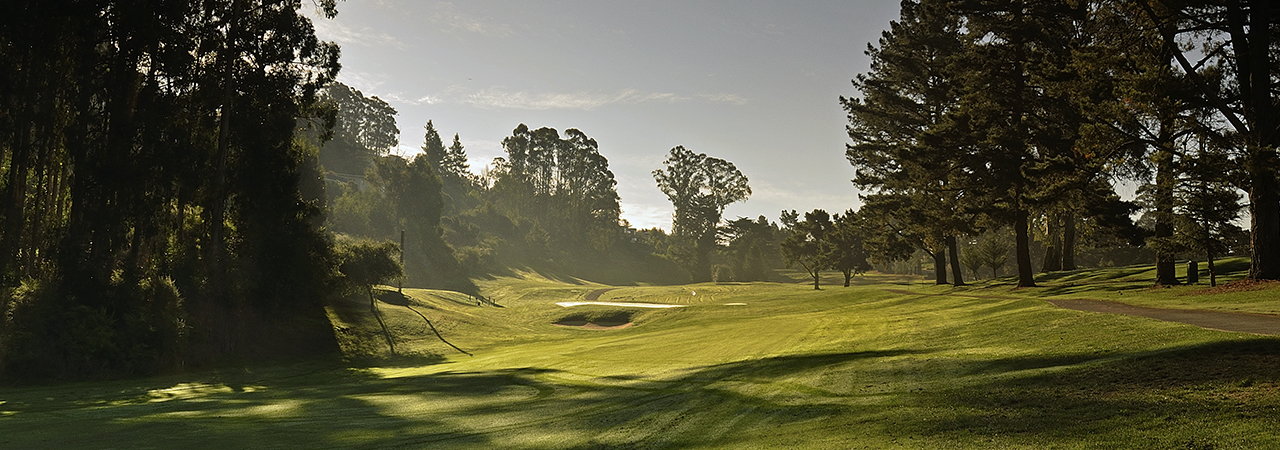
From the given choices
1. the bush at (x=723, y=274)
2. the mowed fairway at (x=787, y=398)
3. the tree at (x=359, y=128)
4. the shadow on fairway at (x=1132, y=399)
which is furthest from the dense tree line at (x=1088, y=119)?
the tree at (x=359, y=128)

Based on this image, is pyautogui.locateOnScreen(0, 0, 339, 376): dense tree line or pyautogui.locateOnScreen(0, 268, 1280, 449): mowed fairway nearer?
pyautogui.locateOnScreen(0, 268, 1280, 449): mowed fairway

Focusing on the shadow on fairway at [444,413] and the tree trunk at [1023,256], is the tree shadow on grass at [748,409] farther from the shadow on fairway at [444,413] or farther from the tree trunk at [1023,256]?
the tree trunk at [1023,256]

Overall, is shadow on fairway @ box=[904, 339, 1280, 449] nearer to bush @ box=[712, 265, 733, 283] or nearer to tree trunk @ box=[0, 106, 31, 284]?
tree trunk @ box=[0, 106, 31, 284]

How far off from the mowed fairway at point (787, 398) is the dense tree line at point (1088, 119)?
23.7 feet

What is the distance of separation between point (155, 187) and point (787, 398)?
31.0 metres

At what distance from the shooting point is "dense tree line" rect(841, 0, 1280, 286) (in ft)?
78.1

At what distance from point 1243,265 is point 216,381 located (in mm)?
45464

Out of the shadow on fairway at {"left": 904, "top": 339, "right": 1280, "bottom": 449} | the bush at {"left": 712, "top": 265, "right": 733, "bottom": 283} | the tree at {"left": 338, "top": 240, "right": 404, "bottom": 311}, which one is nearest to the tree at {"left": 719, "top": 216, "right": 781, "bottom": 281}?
the bush at {"left": 712, "top": 265, "right": 733, "bottom": 283}

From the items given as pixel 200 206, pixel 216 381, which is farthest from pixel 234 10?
pixel 216 381

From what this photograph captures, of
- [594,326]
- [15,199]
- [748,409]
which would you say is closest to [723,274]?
[594,326]

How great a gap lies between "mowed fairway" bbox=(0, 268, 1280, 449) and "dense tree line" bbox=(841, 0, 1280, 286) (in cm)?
723

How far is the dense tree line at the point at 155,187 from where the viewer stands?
2658 centimetres

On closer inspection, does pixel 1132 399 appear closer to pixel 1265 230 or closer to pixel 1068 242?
pixel 1265 230

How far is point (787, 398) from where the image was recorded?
12711mm
